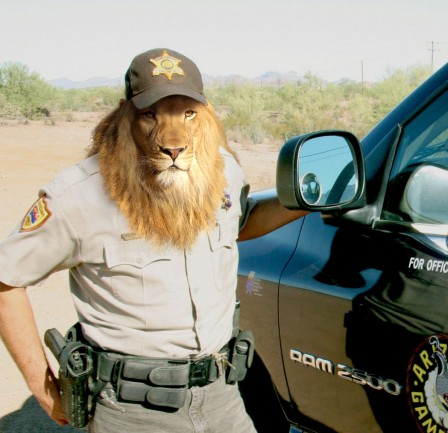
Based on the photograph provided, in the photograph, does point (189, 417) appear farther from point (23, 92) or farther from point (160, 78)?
point (23, 92)

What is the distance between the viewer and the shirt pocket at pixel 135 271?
2082 millimetres

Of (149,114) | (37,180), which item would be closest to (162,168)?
(149,114)

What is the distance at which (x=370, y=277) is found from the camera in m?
2.07

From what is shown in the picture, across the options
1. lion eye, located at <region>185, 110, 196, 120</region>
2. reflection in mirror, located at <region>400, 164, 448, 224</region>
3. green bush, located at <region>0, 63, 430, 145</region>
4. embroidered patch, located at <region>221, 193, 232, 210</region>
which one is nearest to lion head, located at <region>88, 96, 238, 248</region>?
lion eye, located at <region>185, 110, 196, 120</region>

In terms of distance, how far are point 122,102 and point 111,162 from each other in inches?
8.8

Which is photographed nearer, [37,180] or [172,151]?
[172,151]

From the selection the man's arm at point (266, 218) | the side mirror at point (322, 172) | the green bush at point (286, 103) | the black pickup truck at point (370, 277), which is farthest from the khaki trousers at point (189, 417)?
the green bush at point (286, 103)

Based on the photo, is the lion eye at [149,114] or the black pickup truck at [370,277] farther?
the lion eye at [149,114]

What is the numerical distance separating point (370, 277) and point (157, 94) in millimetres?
835

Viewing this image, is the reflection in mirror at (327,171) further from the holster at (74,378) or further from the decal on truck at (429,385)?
the holster at (74,378)

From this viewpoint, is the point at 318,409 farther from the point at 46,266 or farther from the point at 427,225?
the point at 46,266

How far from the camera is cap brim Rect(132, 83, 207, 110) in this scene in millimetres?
2064

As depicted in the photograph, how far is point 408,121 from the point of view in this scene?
2125 millimetres

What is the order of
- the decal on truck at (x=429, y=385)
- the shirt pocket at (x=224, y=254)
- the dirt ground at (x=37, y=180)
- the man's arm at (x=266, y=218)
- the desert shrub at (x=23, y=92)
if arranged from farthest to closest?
the desert shrub at (x=23, y=92) < the dirt ground at (x=37, y=180) < the man's arm at (x=266, y=218) < the shirt pocket at (x=224, y=254) < the decal on truck at (x=429, y=385)
